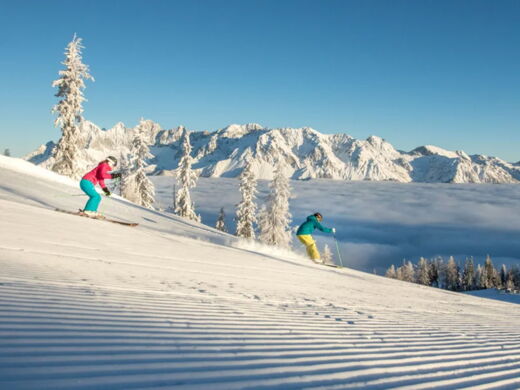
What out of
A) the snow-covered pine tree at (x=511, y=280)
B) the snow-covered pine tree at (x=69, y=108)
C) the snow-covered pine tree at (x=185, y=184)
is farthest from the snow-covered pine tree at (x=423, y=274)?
the snow-covered pine tree at (x=69, y=108)

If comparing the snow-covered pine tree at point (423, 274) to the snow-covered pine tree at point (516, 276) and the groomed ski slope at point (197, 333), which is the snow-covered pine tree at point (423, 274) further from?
the groomed ski slope at point (197, 333)

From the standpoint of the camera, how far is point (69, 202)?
62.5ft

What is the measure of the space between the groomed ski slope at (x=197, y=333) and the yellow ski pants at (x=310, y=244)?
7.04 meters

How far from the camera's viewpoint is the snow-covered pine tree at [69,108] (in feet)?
120

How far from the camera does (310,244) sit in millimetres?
Result: 17844

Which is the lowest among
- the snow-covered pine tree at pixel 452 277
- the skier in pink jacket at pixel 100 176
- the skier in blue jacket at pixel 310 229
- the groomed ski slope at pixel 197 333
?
the snow-covered pine tree at pixel 452 277

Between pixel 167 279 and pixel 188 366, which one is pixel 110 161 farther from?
pixel 188 366

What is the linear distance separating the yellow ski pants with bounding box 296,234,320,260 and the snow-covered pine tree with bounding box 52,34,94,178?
1101 inches

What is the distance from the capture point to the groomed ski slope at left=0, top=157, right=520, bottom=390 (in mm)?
3094

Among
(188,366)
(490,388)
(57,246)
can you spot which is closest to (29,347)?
(188,366)

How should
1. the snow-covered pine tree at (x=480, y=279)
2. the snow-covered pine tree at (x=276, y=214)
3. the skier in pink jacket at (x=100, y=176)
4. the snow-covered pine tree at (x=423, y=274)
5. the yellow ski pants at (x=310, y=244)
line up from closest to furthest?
the skier in pink jacket at (x=100, y=176), the yellow ski pants at (x=310, y=244), the snow-covered pine tree at (x=276, y=214), the snow-covered pine tree at (x=480, y=279), the snow-covered pine tree at (x=423, y=274)

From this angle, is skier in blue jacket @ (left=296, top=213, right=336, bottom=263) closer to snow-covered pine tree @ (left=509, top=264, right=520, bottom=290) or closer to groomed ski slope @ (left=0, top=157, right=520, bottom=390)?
groomed ski slope @ (left=0, top=157, right=520, bottom=390)

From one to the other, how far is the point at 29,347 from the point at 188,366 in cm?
130

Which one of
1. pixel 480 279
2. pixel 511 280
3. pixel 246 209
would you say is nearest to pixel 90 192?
pixel 246 209
